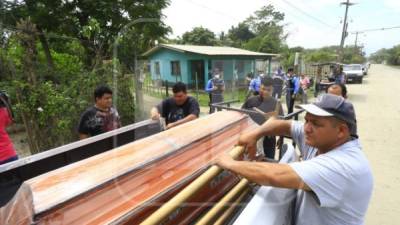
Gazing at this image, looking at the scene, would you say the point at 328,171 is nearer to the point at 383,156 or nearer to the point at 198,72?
the point at 383,156

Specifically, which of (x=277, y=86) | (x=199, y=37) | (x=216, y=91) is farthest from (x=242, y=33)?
(x=277, y=86)

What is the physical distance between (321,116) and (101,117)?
2.74 meters

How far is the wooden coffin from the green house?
15905 mm

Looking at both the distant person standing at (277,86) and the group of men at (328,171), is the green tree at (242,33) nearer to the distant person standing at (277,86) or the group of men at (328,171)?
the distant person standing at (277,86)

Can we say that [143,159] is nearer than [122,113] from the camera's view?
Yes

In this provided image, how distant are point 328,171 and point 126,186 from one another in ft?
3.57

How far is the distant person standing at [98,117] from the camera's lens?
3.59 m

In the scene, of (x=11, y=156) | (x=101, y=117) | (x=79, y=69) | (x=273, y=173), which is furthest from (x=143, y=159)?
(x=79, y=69)

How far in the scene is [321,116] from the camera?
5.34 feet

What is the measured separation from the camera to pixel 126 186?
1757mm

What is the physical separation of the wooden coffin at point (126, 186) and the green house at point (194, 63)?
15.9 meters

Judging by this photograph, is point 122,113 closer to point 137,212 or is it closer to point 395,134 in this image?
point 137,212

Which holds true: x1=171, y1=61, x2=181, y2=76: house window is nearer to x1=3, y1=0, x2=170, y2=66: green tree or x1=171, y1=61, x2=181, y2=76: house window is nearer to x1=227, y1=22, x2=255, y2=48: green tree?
x1=3, y1=0, x2=170, y2=66: green tree

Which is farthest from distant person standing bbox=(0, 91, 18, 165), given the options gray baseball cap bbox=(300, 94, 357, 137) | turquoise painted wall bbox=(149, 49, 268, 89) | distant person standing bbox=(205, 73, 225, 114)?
turquoise painted wall bbox=(149, 49, 268, 89)
